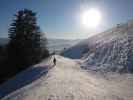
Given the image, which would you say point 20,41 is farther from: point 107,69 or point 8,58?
point 107,69

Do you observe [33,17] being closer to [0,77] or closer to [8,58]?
[8,58]

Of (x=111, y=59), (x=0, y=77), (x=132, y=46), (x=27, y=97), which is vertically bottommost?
(x=0, y=77)

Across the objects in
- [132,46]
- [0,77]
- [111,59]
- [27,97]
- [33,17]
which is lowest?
[0,77]

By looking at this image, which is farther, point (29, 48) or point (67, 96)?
point (29, 48)

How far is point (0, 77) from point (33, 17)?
16226 millimetres

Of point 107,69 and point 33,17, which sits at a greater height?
point 33,17

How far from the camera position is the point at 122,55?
74.3ft

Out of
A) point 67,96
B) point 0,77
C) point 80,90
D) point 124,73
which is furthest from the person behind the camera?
point 0,77

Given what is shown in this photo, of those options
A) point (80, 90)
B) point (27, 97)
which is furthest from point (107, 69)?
point (27, 97)

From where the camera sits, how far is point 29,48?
35.5 meters

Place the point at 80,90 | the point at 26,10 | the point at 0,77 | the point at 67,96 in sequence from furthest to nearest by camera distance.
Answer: the point at 26,10
the point at 0,77
the point at 80,90
the point at 67,96

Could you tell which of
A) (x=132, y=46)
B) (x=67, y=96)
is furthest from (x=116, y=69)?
(x=67, y=96)

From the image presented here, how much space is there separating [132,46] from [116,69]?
19.7ft

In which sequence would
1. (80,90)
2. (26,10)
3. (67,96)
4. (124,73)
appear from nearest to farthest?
(67,96) → (80,90) → (124,73) → (26,10)
